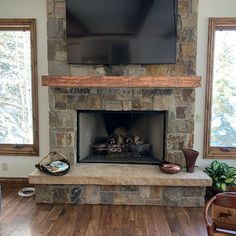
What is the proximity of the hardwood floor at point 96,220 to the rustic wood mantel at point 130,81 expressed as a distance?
1.41m

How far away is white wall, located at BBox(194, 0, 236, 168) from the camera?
3582 mm

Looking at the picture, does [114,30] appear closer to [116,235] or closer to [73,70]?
[73,70]

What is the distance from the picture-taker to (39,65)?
377 cm

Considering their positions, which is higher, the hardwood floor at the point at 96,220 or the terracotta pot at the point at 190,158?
the terracotta pot at the point at 190,158

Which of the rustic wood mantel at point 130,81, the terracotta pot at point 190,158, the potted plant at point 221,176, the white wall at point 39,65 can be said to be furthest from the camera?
the white wall at point 39,65

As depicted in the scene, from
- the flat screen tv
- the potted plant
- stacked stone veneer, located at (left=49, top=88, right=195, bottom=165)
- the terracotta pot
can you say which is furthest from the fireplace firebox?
the flat screen tv

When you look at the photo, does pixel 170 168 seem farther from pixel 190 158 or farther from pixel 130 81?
pixel 130 81

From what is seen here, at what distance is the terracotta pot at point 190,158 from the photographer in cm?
330

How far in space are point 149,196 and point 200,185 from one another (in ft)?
1.97

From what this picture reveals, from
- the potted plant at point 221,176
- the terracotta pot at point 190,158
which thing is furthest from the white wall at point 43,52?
the terracotta pot at point 190,158

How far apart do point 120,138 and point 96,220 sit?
1.32m

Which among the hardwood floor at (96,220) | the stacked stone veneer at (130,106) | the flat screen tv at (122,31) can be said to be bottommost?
the hardwood floor at (96,220)

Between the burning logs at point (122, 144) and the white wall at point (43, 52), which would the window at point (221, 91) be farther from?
the burning logs at point (122, 144)

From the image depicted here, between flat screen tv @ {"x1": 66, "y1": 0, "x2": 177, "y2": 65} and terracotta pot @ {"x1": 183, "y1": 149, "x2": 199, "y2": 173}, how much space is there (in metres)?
1.09
